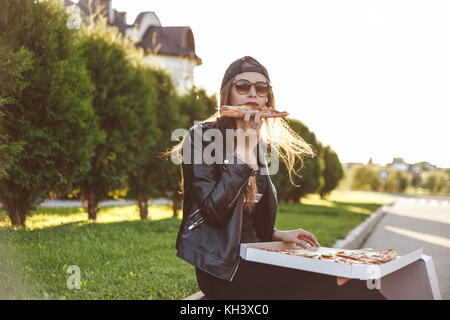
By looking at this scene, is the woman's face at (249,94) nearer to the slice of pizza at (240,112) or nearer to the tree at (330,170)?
the slice of pizza at (240,112)

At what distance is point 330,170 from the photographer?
28703 millimetres

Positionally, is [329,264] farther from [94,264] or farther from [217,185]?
[94,264]

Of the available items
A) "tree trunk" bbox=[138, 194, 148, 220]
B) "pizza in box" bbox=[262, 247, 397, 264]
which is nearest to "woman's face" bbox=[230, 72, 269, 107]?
"pizza in box" bbox=[262, 247, 397, 264]

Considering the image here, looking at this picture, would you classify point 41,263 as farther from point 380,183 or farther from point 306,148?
point 380,183

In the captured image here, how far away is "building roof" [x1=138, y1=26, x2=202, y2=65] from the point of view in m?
22.3

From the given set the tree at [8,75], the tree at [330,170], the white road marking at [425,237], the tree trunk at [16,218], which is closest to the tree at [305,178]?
the tree at [330,170]

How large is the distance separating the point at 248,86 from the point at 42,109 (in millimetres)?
4647

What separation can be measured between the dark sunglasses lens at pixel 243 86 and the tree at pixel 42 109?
400 centimetres

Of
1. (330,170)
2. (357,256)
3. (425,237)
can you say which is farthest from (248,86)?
(330,170)

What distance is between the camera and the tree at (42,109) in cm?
618

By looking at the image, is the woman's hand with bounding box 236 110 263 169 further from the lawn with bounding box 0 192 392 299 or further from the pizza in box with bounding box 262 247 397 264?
the lawn with bounding box 0 192 392 299

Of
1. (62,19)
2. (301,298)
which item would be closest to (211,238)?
(301,298)

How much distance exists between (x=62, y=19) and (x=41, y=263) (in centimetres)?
459

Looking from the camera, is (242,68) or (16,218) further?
(16,218)
